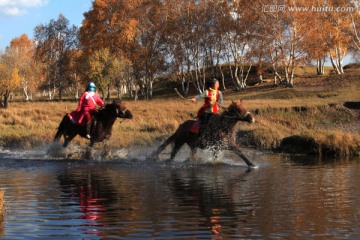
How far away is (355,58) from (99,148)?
53.4 m

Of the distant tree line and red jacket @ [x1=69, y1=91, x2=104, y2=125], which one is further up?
the distant tree line

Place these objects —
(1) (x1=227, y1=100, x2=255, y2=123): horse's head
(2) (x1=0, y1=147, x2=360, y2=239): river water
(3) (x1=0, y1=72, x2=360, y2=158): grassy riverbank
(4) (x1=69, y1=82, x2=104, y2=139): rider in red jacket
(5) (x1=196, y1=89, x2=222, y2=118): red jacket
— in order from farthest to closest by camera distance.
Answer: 1. (3) (x1=0, y1=72, x2=360, y2=158): grassy riverbank
2. (4) (x1=69, y1=82, x2=104, y2=139): rider in red jacket
3. (5) (x1=196, y1=89, x2=222, y2=118): red jacket
4. (1) (x1=227, y1=100, x2=255, y2=123): horse's head
5. (2) (x1=0, y1=147, x2=360, y2=239): river water

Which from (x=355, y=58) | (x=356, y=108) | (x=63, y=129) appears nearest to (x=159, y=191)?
(x=63, y=129)

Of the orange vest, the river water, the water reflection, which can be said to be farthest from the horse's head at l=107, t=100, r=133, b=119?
the water reflection

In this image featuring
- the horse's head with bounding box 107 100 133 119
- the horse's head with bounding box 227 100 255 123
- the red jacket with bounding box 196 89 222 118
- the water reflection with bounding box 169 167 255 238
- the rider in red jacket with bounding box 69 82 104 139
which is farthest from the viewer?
the rider in red jacket with bounding box 69 82 104 139

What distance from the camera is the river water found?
7.68 meters

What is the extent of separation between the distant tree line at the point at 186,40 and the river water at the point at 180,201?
126 feet

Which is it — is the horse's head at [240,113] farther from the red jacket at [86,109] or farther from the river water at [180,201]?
the red jacket at [86,109]

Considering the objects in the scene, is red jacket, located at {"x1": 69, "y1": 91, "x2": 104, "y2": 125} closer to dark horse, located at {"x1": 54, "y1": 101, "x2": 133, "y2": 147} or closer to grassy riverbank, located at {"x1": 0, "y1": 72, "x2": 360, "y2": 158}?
dark horse, located at {"x1": 54, "y1": 101, "x2": 133, "y2": 147}

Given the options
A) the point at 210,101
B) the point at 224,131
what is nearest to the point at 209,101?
the point at 210,101

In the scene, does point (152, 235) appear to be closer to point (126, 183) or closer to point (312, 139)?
point (126, 183)

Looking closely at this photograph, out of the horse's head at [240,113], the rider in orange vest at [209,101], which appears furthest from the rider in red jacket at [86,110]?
the horse's head at [240,113]

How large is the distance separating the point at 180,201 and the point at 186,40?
167ft

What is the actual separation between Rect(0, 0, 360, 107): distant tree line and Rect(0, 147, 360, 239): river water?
38398 millimetres
